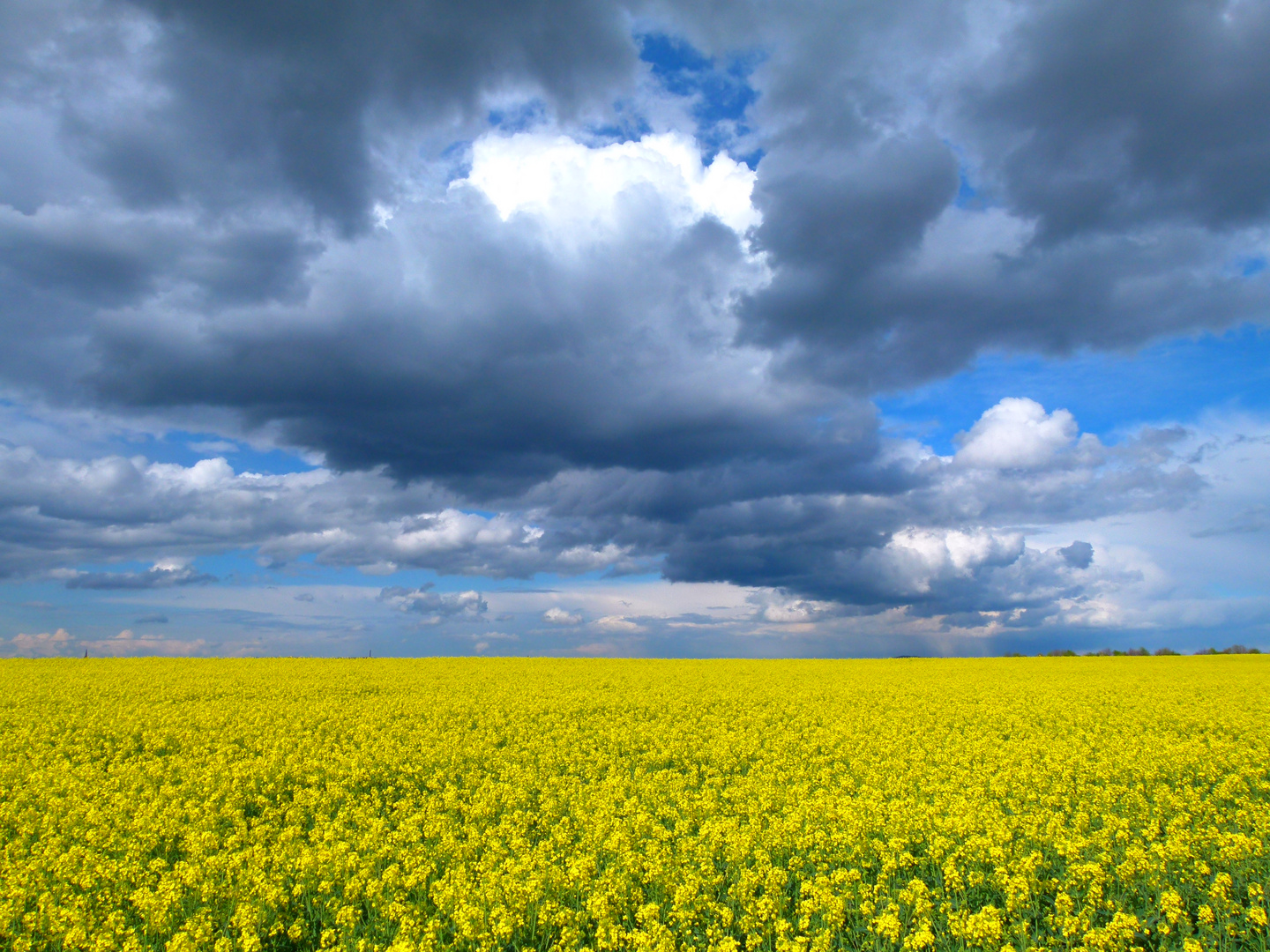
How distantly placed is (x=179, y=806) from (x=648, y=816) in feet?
26.2

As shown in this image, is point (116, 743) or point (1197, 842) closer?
point (1197, 842)

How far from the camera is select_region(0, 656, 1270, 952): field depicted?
26.7ft

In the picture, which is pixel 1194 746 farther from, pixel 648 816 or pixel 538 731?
→ pixel 538 731

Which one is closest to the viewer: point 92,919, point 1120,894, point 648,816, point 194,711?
point 92,919

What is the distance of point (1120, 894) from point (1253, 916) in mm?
1324

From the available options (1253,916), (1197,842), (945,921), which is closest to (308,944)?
(945,921)

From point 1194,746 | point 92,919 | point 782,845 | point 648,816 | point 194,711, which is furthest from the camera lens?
point 194,711

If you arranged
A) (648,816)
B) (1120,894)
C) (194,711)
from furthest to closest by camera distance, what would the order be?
(194,711) < (648,816) < (1120,894)

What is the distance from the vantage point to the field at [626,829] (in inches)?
321

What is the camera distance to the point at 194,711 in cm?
2220

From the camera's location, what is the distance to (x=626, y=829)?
10656 mm

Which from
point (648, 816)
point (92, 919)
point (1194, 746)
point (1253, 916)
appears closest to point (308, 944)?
point (92, 919)

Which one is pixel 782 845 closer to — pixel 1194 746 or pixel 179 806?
pixel 179 806

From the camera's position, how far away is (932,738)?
18.2 metres
